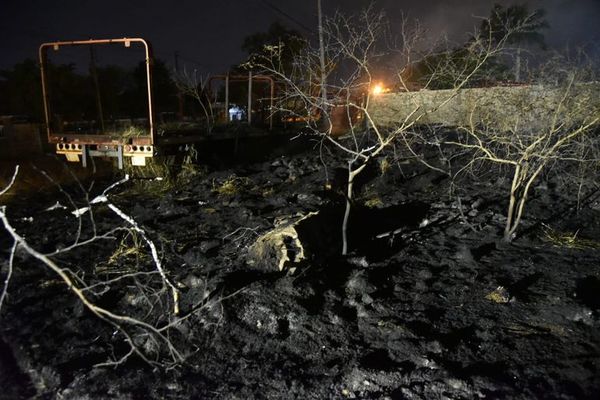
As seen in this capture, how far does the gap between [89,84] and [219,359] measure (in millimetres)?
20910

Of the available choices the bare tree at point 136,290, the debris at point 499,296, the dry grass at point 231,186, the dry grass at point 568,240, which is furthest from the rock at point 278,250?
the dry grass at point 568,240

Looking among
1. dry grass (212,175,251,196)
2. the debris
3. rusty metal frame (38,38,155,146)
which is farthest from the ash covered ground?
rusty metal frame (38,38,155,146)

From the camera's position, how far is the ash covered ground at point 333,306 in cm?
326

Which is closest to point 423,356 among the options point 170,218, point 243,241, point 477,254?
point 477,254

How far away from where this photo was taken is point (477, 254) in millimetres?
5273

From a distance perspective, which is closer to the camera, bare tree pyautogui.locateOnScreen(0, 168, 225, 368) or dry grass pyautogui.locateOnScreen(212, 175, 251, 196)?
bare tree pyautogui.locateOnScreen(0, 168, 225, 368)

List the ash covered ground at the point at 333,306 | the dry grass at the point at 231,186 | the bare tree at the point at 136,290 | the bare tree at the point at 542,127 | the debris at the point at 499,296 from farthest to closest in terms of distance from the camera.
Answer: the dry grass at the point at 231,186
the bare tree at the point at 542,127
the debris at the point at 499,296
the bare tree at the point at 136,290
the ash covered ground at the point at 333,306

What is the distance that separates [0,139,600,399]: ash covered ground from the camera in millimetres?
3258

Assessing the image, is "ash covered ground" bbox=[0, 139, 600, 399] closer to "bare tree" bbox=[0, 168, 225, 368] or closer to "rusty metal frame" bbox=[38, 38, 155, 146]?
"bare tree" bbox=[0, 168, 225, 368]

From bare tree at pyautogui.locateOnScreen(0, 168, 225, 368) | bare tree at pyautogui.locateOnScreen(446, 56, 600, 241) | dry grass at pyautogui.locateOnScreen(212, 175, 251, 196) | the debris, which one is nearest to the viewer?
bare tree at pyautogui.locateOnScreen(0, 168, 225, 368)

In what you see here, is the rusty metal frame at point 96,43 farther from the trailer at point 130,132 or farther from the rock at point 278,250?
the rock at point 278,250

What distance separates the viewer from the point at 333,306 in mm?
4180

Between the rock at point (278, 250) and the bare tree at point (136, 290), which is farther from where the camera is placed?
the rock at point (278, 250)

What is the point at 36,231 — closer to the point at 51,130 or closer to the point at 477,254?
the point at 51,130
